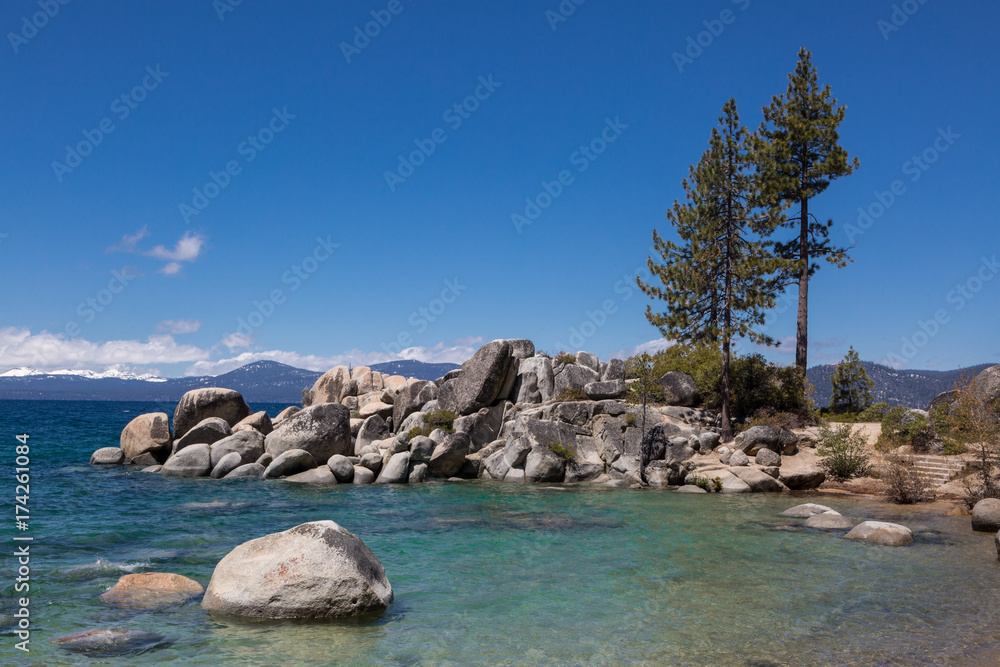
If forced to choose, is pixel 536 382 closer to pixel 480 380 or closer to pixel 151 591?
pixel 480 380

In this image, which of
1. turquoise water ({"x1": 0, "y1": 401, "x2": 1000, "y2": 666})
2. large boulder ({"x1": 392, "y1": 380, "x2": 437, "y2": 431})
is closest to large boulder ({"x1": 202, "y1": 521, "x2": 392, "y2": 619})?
turquoise water ({"x1": 0, "y1": 401, "x2": 1000, "y2": 666})

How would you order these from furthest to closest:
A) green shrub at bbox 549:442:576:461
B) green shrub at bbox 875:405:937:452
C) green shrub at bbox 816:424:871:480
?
1. green shrub at bbox 549:442:576:461
2. green shrub at bbox 875:405:937:452
3. green shrub at bbox 816:424:871:480

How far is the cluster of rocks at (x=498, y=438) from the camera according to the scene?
96.6ft

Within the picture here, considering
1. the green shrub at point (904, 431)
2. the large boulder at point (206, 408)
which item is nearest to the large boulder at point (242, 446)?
the large boulder at point (206, 408)

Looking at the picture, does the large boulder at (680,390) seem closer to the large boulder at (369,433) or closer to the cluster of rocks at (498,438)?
the cluster of rocks at (498,438)

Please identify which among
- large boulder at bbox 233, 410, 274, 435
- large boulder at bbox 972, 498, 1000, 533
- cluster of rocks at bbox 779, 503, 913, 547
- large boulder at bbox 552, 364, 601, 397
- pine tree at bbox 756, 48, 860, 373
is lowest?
cluster of rocks at bbox 779, 503, 913, 547

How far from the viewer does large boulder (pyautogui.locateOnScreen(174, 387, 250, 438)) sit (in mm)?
36469

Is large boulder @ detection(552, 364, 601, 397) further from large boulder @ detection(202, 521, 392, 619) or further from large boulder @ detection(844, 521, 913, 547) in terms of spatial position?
large boulder @ detection(202, 521, 392, 619)

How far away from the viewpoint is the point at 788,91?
3897cm

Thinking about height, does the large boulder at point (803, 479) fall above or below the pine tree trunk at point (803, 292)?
below

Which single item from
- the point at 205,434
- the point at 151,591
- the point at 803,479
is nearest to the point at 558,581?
the point at 151,591

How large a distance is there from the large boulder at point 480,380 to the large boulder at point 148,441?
1520cm

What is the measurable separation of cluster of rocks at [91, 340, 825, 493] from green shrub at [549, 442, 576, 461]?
47 mm

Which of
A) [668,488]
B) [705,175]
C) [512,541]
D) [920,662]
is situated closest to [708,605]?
[920,662]
